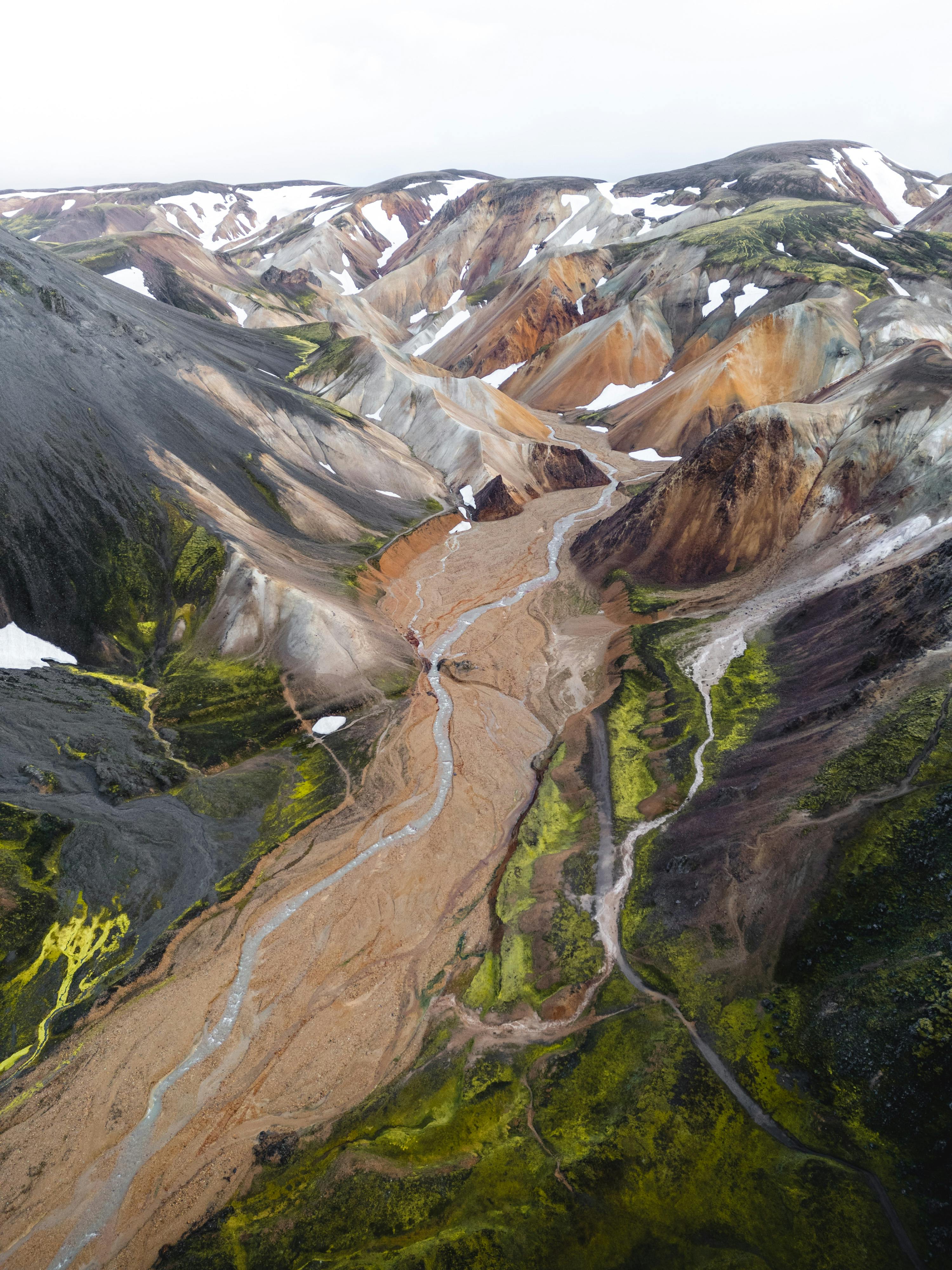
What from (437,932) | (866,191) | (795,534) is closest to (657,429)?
(795,534)

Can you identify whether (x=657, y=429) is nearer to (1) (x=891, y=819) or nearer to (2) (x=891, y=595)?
(2) (x=891, y=595)

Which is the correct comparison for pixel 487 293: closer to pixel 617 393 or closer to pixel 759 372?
pixel 617 393

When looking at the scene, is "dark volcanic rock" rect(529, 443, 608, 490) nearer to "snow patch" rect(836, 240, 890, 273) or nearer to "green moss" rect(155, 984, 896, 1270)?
"snow patch" rect(836, 240, 890, 273)

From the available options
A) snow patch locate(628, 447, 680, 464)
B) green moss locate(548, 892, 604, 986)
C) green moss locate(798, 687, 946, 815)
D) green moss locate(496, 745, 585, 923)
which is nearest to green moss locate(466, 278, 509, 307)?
snow patch locate(628, 447, 680, 464)

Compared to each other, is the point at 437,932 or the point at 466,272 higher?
the point at 466,272

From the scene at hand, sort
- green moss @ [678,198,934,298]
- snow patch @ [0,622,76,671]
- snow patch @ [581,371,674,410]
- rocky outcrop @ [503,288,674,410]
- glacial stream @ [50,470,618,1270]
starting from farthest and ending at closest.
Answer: rocky outcrop @ [503,288,674,410]
snow patch @ [581,371,674,410]
green moss @ [678,198,934,298]
snow patch @ [0,622,76,671]
glacial stream @ [50,470,618,1270]

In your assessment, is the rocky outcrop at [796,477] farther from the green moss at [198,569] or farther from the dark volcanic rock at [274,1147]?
the dark volcanic rock at [274,1147]
